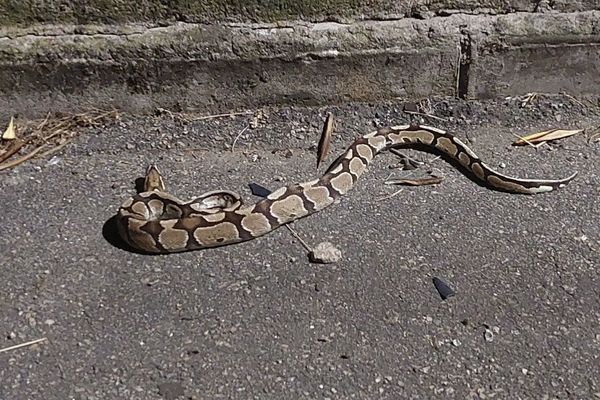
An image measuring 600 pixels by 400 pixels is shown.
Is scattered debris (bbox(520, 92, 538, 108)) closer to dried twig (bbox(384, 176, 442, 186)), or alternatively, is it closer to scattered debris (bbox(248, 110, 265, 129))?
dried twig (bbox(384, 176, 442, 186))

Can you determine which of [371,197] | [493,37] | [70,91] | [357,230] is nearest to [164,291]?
[357,230]

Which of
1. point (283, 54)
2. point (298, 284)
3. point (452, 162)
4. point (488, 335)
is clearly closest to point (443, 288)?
point (488, 335)

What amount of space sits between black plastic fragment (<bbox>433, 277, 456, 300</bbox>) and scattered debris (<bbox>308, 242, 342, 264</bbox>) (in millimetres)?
560

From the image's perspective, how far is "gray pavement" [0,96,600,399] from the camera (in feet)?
11.3

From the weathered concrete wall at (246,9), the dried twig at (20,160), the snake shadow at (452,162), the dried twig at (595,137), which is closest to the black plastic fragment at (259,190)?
the snake shadow at (452,162)

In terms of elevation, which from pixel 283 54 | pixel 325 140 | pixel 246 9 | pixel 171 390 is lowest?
pixel 171 390

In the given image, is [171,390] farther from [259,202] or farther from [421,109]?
[421,109]

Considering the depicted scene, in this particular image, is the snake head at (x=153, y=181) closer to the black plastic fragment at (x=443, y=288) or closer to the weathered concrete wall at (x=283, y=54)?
the weathered concrete wall at (x=283, y=54)

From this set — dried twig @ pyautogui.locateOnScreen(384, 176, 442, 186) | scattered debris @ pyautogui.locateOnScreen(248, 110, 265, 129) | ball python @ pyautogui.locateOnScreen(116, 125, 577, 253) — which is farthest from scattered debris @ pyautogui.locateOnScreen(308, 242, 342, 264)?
scattered debris @ pyautogui.locateOnScreen(248, 110, 265, 129)

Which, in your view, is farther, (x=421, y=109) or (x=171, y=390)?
(x=421, y=109)

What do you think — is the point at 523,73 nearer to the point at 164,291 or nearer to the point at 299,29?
the point at 299,29

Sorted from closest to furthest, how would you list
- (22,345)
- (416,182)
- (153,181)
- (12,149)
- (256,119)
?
1. (22,345)
2. (153,181)
3. (416,182)
4. (12,149)
5. (256,119)

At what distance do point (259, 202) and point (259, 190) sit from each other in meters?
0.30

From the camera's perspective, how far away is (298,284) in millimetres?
3982
